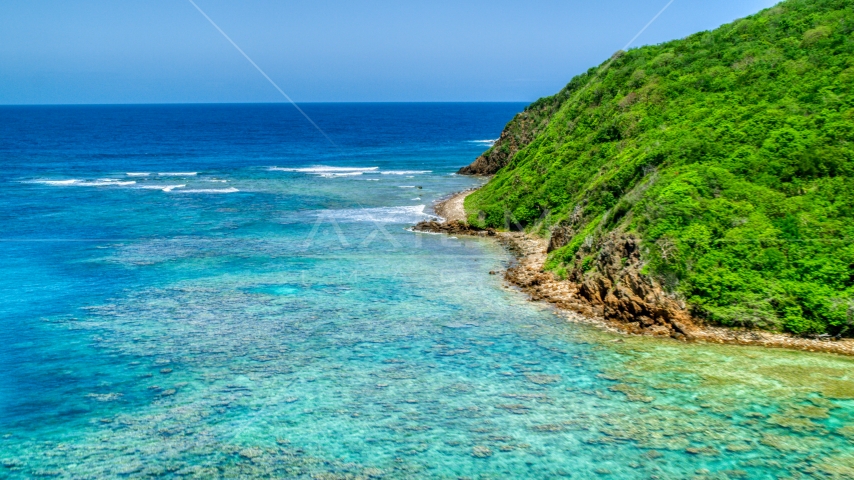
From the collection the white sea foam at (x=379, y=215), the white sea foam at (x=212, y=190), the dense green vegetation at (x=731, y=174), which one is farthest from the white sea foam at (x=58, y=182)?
the dense green vegetation at (x=731, y=174)

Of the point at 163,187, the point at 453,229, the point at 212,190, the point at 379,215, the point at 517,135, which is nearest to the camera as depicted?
the point at 453,229

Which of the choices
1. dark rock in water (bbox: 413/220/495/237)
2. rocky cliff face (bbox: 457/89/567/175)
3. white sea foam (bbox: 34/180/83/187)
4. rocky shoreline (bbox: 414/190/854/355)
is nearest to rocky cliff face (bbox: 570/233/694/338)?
rocky shoreline (bbox: 414/190/854/355)

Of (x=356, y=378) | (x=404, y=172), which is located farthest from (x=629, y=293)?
(x=404, y=172)

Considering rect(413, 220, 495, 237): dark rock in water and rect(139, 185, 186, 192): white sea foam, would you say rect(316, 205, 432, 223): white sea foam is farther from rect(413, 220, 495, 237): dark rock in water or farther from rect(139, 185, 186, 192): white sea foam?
rect(139, 185, 186, 192): white sea foam

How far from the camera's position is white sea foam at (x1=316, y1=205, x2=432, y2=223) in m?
48.3

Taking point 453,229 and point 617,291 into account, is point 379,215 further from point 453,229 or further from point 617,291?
point 617,291

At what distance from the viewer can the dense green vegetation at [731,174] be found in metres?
24.5

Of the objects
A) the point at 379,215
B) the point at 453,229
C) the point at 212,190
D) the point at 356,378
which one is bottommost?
the point at 356,378

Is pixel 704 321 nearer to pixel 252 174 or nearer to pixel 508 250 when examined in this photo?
pixel 508 250

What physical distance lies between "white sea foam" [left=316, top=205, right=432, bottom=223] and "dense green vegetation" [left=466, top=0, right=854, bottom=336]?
560 centimetres

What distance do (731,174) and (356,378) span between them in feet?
60.9

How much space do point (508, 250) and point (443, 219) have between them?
9.89 meters

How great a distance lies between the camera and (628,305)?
25.8 metres

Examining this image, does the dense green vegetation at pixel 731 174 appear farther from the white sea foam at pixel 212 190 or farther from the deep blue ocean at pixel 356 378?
the white sea foam at pixel 212 190
